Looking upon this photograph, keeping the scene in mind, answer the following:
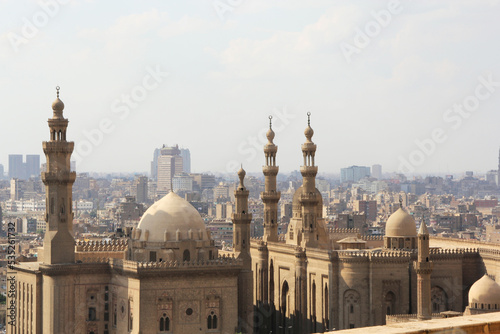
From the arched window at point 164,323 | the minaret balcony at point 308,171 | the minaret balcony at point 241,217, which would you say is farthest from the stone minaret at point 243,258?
the arched window at point 164,323

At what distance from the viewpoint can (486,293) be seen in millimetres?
49938

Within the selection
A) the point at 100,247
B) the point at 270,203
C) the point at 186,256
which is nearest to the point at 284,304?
the point at 270,203

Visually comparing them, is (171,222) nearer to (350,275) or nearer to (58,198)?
(58,198)

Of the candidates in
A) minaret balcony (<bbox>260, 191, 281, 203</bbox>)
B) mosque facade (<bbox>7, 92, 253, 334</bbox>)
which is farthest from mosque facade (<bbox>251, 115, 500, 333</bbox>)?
mosque facade (<bbox>7, 92, 253, 334</bbox>)

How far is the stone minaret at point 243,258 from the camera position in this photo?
58.0m

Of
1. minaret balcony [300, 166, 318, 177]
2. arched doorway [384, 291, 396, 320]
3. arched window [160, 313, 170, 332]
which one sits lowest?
arched window [160, 313, 170, 332]

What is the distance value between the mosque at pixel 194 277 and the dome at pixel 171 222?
50mm

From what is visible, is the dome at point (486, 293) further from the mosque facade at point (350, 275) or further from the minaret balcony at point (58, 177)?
the minaret balcony at point (58, 177)

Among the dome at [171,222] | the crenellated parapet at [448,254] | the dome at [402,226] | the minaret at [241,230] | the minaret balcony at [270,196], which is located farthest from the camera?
the minaret balcony at [270,196]

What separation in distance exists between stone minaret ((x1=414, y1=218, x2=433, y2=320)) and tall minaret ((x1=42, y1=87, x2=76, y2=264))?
56.9 ft

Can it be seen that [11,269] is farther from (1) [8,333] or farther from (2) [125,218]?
(2) [125,218]

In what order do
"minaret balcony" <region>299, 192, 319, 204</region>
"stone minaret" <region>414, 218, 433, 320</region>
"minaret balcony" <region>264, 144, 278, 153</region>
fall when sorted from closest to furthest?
"stone minaret" <region>414, 218, 433, 320</region>
"minaret balcony" <region>299, 192, 319, 204</region>
"minaret balcony" <region>264, 144, 278, 153</region>

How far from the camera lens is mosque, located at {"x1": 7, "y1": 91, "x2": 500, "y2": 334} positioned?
55.3 m

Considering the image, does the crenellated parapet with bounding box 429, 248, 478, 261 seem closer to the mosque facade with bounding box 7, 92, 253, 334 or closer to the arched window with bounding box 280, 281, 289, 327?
the arched window with bounding box 280, 281, 289, 327
